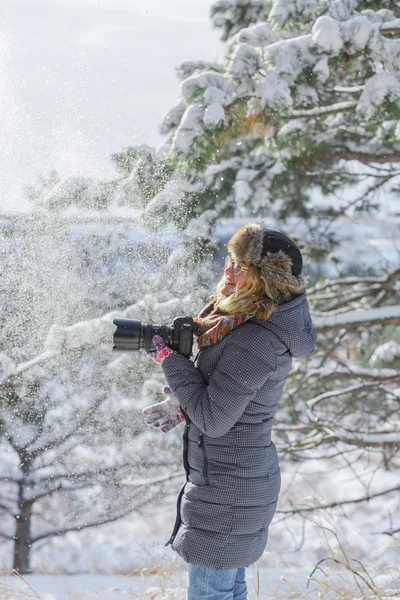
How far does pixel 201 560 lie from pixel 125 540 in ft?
22.3

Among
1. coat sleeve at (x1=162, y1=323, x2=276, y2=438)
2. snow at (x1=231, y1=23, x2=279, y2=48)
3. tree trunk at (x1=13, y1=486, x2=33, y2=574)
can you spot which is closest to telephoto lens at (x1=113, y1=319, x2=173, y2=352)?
coat sleeve at (x1=162, y1=323, x2=276, y2=438)

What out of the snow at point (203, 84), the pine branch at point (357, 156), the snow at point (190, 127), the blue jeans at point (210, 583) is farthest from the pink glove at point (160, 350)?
the pine branch at point (357, 156)

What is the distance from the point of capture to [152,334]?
1.89m

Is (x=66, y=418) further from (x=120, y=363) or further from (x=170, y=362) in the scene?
(x=170, y=362)

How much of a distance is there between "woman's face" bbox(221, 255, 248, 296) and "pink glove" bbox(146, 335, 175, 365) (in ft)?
0.72

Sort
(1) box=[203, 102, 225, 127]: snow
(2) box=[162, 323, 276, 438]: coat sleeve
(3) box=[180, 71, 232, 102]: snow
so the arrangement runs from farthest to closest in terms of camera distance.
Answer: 1. (3) box=[180, 71, 232, 102]: snow
2. (1) box=[203, 102, 225, 127]: snow
3. (2) box=[162, 323, 276, 438]: coat sleeve

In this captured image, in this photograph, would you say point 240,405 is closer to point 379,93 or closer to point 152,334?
point 152,334

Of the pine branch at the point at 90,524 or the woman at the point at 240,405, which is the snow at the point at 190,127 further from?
the pine branch at the point at 90,524

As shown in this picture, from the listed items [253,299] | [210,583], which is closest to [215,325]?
[253,299]

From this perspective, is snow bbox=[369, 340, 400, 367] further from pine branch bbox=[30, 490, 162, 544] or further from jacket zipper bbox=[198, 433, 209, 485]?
jacket zipper bbox=[198, 433, 209, 485]

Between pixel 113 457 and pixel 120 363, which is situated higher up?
pixel 120 363

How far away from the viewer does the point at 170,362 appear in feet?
5.97

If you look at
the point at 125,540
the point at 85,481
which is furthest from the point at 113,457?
the point at 125,540

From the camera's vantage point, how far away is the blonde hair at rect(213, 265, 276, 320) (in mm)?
1788
